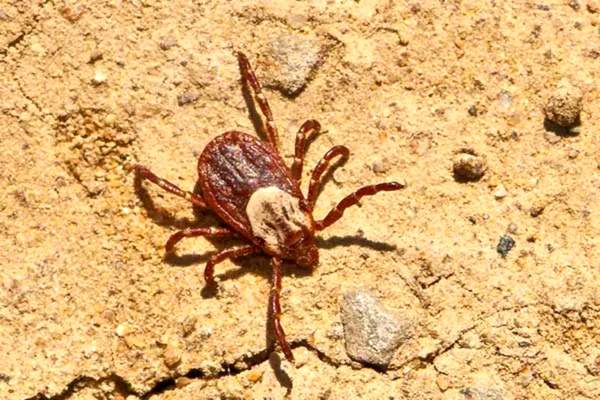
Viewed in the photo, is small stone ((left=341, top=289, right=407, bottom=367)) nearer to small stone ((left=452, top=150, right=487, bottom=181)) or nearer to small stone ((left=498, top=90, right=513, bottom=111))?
small stone ((left=452, top=150, right=487, bottom=181))

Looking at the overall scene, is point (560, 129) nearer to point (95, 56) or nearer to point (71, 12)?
point (95, 56)

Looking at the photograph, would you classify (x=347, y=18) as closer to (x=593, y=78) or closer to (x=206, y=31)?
(x=206, y=31)

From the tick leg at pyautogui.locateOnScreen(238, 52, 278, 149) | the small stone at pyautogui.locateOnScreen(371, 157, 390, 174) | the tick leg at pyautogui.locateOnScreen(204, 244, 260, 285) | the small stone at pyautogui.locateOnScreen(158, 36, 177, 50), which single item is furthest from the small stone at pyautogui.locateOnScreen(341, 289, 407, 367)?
the small stone at pyautogui.locateOnScreen(158, 36, 177, 50)

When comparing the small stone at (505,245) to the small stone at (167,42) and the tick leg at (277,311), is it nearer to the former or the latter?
the tick leg at (277,311)

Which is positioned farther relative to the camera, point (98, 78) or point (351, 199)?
point (98, 78)

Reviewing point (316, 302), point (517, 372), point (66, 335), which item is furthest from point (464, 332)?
point (66, 335)

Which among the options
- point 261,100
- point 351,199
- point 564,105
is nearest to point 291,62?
point 261,100

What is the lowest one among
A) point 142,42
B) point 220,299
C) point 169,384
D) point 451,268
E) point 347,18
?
point 169,384
